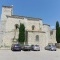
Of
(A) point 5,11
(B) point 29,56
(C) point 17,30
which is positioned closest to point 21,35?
(C) point 17,30

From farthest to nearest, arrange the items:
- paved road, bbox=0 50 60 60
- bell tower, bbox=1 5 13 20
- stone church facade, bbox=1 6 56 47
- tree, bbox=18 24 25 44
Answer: bell tower, bbox=1 5 13 20 → stone church facade, bbox=1 6 56 47 → tree, bbox=18 24 25 44 → paved road, bbox=0 50 60 60

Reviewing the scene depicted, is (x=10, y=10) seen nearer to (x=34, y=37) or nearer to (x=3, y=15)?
(x=3, y=15)

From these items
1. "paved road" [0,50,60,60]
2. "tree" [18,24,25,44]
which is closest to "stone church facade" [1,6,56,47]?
"tree" [18,24,25,44]

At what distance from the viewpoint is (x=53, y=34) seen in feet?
245

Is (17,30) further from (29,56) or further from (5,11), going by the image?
(29,56)

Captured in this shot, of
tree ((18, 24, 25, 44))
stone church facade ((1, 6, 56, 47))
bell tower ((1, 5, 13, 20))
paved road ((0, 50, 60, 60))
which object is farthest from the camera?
bell tower ((1, 5, 13, 20))

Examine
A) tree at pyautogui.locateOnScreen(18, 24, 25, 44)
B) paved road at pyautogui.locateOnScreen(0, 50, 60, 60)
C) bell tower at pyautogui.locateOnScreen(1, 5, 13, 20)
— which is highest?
bell tower at pyautogui.locateOnScreen(1, 5, 13, 20)

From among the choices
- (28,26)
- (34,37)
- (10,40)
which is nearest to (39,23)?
(28,26)

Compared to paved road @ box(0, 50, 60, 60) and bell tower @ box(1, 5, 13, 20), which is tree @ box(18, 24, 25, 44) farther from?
paved road @ box(0, 50, 60, 60)

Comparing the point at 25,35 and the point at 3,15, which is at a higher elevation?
the point at 3,15

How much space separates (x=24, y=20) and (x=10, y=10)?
19.5 ft

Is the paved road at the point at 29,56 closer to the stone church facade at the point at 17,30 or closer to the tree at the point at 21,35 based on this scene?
the stone church facade at the point at 17,30

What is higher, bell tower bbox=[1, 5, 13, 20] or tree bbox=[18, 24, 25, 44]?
bell tower bbox=[1, 5, 13, 20]

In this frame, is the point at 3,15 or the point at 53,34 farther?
the point at 53,34
